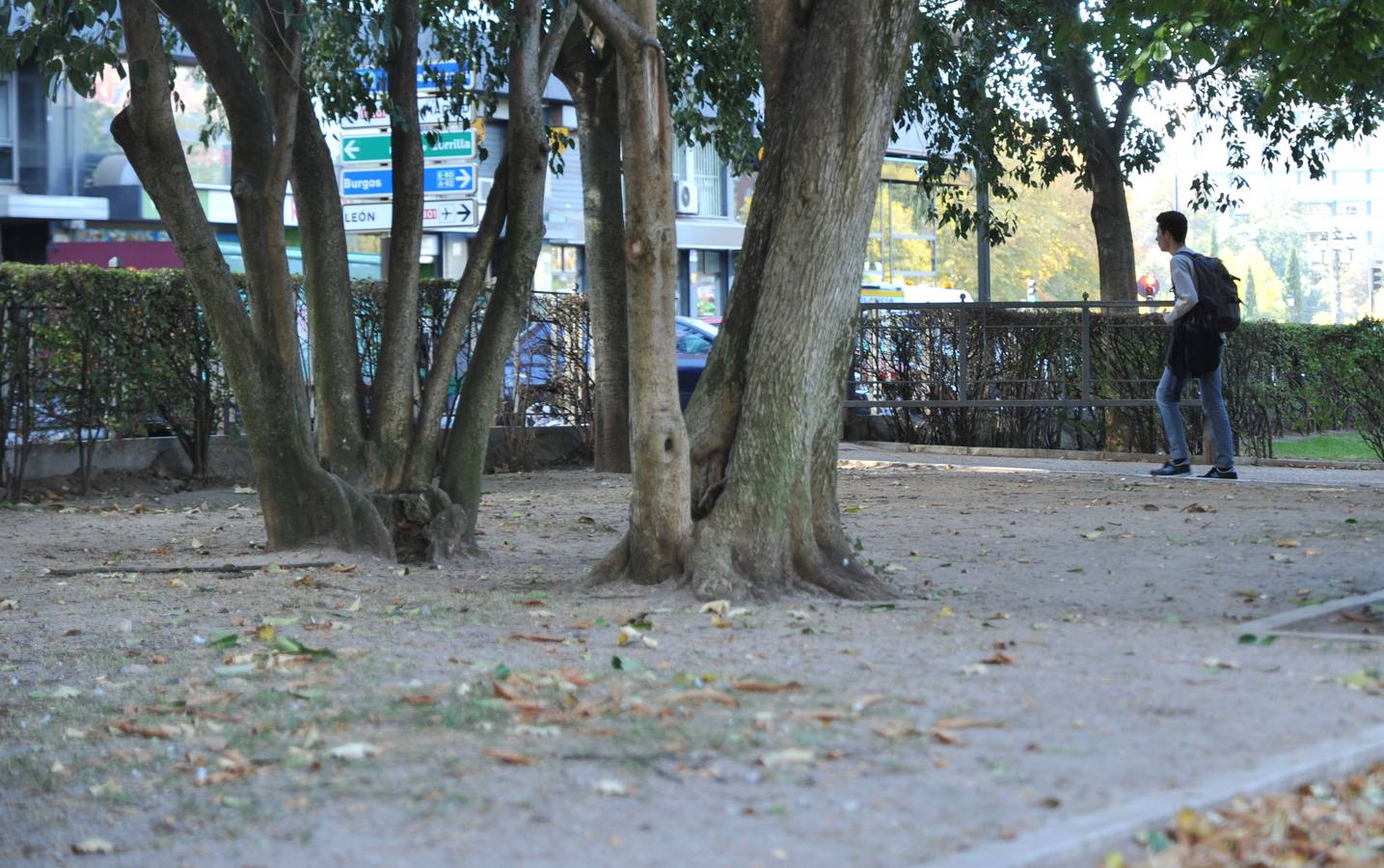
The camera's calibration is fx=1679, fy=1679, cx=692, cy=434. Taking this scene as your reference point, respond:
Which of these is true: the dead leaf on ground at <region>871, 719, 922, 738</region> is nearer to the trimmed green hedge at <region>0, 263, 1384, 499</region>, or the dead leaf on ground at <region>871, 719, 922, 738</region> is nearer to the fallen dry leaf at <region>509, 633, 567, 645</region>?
the fallen dry leaf at <region>509, 633, 567, 645</region>

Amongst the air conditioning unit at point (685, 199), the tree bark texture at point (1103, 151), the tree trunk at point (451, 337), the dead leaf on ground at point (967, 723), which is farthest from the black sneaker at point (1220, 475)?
the air conditioning unit at point (685, 199)

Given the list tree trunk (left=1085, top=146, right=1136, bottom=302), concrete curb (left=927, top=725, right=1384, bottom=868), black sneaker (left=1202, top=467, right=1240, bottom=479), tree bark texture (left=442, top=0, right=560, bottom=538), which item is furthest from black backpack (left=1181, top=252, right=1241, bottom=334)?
concrete curb (left=927, top=725, right=1384, bottom=868)

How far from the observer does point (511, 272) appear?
385 inches

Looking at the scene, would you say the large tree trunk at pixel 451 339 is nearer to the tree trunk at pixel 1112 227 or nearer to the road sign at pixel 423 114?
the road sign at pixel 423 114

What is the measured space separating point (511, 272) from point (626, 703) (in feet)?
16.1

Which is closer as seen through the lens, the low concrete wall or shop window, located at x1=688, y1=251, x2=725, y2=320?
the low concrete wall

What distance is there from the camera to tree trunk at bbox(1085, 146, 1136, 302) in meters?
18.8

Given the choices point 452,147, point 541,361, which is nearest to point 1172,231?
point 452,147

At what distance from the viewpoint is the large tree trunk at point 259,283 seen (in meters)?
9.15

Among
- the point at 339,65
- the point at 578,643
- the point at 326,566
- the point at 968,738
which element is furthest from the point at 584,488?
the point at 968,738

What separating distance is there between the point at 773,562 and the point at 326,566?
105 inches

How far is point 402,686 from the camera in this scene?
5785mm

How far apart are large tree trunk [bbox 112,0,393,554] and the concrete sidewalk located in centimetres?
745

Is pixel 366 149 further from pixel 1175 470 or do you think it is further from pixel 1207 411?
pixel 1175 470
